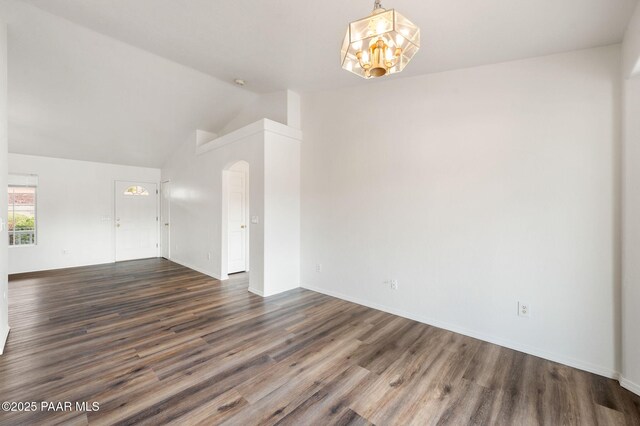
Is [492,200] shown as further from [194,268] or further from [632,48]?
[194,268]

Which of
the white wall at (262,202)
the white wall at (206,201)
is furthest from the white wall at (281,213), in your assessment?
the white wall at (206,201)

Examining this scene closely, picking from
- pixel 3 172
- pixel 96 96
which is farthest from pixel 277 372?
pixel 96 96

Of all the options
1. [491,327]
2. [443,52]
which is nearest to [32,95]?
[443,52]

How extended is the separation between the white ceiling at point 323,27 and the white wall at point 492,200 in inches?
11.0

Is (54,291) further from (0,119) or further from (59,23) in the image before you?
(59,23)

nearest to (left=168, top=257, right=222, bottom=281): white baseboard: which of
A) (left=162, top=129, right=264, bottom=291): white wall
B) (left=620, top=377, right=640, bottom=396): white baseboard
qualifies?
(left=162, top=129, right=264, bottom=291): white wall

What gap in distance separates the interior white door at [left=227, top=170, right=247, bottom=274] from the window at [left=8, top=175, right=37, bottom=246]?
419cm

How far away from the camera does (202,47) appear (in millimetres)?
3146

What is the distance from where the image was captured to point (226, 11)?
2.49 m

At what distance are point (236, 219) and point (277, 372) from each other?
3693mm

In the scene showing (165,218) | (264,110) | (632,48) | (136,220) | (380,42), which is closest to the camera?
(380,42)

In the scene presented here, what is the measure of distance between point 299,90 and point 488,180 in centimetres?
307

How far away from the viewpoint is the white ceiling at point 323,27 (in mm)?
2135

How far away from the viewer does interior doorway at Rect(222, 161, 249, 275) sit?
17.1 feet
